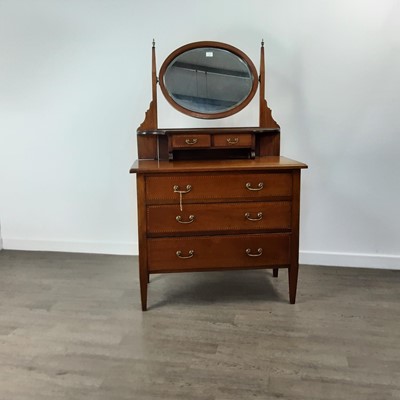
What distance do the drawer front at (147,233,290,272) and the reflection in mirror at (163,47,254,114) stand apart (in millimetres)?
795

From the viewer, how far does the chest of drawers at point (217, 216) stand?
78.5 inches

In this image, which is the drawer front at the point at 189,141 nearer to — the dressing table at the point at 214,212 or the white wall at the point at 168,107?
the dressing table at the point at 214,212

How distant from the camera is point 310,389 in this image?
1.50 metres

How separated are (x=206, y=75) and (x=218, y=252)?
99 centimetres

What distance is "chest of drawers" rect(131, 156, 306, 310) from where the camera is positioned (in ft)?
6.54

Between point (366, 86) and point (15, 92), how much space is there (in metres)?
2.25

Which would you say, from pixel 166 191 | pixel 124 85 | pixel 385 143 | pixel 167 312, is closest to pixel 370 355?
pixel 167 312

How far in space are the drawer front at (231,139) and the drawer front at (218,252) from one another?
0.52m

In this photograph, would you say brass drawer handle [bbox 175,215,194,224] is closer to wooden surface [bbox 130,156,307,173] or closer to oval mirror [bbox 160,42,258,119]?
wooden surface [bbox 130,156,307,173]

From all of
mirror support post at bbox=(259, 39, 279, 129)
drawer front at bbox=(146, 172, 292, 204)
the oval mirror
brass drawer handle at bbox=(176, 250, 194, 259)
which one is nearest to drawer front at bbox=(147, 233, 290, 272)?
brass drawer handle at bbox=(176, 250, 194, 259)

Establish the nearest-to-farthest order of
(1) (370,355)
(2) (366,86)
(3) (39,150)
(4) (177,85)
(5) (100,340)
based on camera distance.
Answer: (1) (370,355) < (5) (100,340) < (4) (177,85) < (2) (366,86) < (3) (39,150)

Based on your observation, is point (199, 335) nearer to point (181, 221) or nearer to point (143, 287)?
point (143, 287)

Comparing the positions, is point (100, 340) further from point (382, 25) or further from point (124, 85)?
point (382, 25)

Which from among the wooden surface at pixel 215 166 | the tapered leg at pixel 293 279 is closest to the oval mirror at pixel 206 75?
the wooden surface at pixel 215 166
